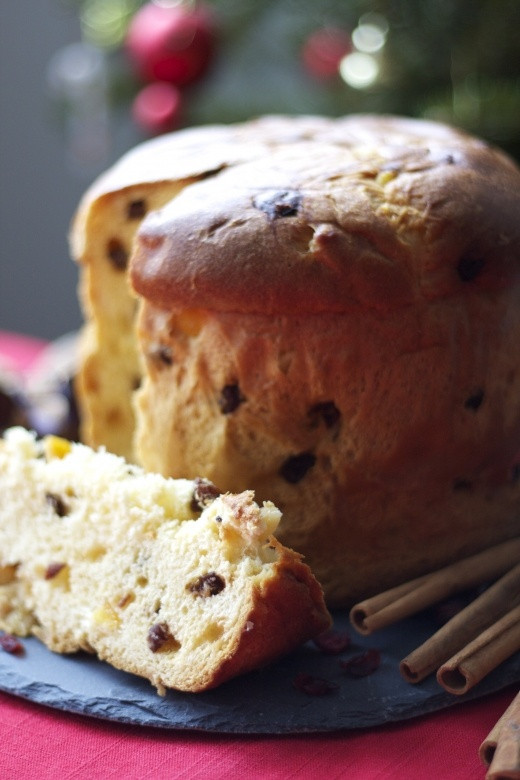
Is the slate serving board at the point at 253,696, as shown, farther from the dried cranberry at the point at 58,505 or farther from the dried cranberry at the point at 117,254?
the dried cranberry at the point at 117,254

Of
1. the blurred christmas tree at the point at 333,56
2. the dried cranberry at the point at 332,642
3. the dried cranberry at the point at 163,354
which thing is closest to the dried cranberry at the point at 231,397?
the dried cranberry at the point at 163,354

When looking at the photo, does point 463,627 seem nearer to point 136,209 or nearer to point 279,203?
point 279,203

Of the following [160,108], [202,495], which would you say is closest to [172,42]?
[160,108]

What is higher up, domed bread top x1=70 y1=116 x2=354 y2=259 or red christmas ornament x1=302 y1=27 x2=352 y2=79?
red christmas ornament x1=302 y1=27 x2=352 y2=79

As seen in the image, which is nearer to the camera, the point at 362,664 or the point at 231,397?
the point at 362,664

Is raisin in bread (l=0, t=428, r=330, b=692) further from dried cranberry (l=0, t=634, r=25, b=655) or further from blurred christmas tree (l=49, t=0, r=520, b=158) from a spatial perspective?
blurred christmas tree (l=49, t=0, r=520, b=158)

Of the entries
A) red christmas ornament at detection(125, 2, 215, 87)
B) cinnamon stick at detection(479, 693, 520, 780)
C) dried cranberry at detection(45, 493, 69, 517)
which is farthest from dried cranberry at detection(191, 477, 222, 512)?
red christmas ornament at detection(125, 2, 215, 87)
